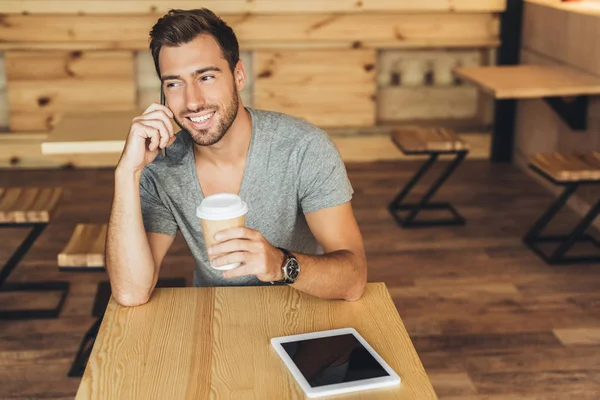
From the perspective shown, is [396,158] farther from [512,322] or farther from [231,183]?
[231,183]

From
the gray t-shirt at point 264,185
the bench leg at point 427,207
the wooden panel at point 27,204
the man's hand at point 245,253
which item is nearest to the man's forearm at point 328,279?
the man's hand at point 245,253

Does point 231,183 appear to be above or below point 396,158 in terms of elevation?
above

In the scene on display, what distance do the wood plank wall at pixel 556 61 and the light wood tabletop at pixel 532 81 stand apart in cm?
16

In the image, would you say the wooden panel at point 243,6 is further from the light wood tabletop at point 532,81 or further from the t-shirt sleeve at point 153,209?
the t-shirt sleeve at point 153,209

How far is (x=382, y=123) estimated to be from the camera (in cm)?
549

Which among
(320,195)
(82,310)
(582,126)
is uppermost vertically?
(320,195)

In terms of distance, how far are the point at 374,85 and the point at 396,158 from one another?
53 cm

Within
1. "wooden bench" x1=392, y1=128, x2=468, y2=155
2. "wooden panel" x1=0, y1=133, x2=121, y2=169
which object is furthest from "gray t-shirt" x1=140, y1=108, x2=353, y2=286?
"wooden panel" x1=0, y1=133, x2=121, y2=169

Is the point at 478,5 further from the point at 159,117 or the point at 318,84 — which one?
the point at 159,117

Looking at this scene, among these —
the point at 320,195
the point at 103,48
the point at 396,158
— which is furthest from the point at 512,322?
the point at 103,48

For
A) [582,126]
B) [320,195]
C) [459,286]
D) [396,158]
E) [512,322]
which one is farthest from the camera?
[396,158]

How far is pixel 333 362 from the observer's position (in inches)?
53.2

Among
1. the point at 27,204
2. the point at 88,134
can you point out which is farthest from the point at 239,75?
the point at 27,204

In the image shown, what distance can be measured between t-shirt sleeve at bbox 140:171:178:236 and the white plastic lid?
573mm
